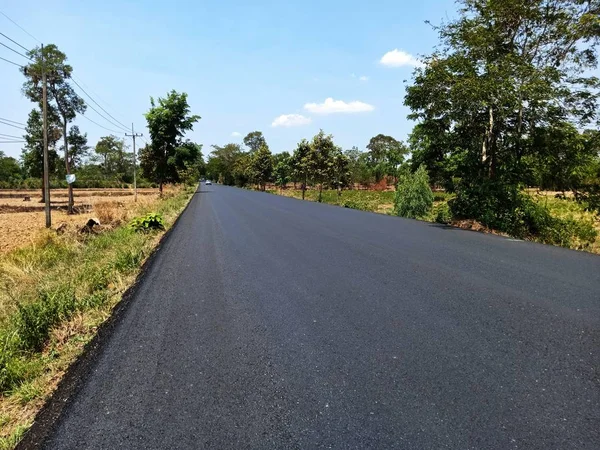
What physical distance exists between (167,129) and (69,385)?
40.6 meters

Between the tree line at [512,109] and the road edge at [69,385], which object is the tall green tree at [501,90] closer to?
the tree line at [512,109]

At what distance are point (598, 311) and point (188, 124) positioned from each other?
4161cm

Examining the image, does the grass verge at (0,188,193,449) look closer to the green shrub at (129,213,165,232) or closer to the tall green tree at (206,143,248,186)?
the green shrub at (129,213,165,232)

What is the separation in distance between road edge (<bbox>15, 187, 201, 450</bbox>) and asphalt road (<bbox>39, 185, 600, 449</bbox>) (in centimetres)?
7

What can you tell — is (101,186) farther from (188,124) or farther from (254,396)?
(254,396)

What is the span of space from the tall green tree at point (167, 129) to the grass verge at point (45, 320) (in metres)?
34.0

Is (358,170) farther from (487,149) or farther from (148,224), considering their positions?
(148,224)

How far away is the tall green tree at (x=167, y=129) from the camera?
1544 inches

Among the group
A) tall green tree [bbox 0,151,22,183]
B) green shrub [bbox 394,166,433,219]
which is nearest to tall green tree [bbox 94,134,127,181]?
tall green tree [bbox 0,151,22,183]

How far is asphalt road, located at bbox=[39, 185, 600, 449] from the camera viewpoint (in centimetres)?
229

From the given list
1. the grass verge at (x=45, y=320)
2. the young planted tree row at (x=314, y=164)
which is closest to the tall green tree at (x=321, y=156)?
the young planted tree row at (x=314, y=164)

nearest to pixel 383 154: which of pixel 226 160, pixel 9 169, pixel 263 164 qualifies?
pixel 263 164

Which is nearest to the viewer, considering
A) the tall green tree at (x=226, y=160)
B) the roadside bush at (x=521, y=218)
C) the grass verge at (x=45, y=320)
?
the grass verge at (x=45, y=320)

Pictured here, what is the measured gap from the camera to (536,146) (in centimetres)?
1229
